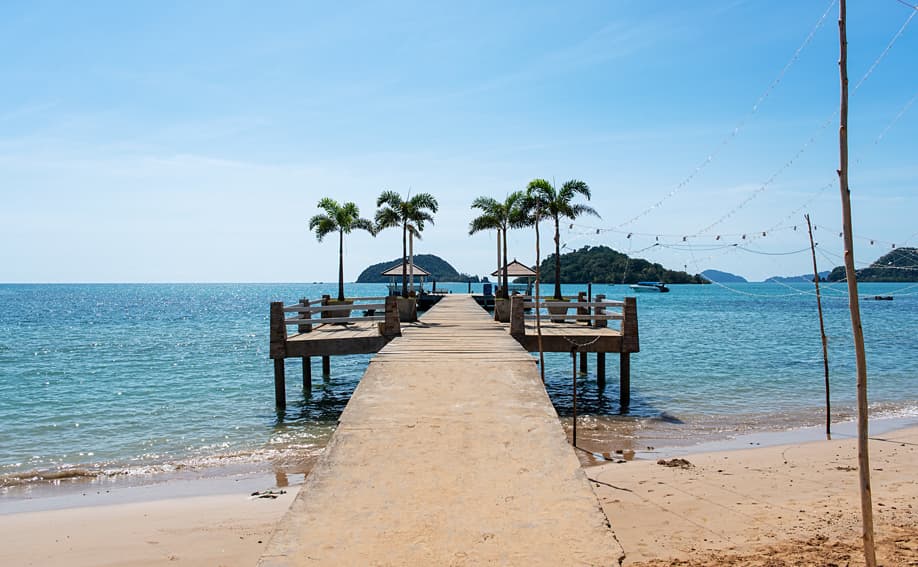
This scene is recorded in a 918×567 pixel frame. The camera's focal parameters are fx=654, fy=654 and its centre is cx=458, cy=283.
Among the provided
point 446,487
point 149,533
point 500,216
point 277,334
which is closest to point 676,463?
point 446,487

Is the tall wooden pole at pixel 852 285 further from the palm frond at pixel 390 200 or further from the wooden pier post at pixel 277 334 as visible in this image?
the palm frond at pixel 390 200

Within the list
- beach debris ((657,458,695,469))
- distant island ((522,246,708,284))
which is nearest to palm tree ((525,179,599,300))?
beach debris ((657,458,695,469))

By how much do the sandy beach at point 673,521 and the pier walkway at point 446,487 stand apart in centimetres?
153

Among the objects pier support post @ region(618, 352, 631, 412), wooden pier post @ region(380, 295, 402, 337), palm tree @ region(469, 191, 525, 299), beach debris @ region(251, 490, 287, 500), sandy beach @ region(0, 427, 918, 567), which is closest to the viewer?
sandy beach @ region(0, 427, 918, 567)

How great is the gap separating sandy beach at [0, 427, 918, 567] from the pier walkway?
1532 mm

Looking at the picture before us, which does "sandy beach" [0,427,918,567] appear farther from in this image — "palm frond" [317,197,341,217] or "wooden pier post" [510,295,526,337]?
"palm frond" [317,197,341,217]

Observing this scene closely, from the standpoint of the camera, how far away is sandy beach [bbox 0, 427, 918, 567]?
24.5ft

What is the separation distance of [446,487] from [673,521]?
370 cm

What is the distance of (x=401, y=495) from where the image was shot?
6.63 m

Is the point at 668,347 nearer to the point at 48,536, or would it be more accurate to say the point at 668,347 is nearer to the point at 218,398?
the point at 218,398

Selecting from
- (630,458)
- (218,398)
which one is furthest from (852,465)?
(218,398)

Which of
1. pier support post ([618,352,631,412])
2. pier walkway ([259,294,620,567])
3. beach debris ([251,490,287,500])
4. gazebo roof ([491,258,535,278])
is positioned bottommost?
beach debris ([251,490,287,500])

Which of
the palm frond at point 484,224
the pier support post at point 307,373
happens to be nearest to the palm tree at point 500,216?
the palm frond at point 484,224

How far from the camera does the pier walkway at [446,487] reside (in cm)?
557
